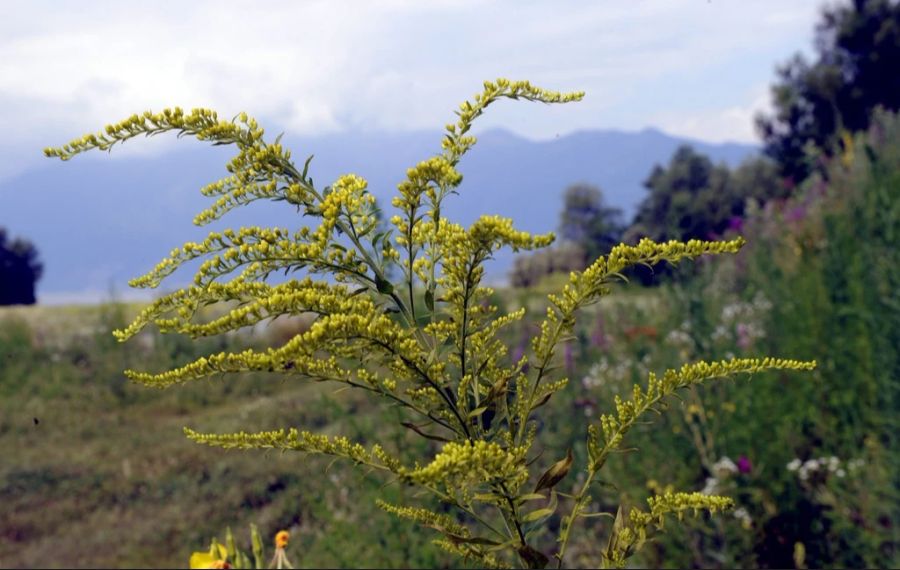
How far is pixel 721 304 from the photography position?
30.5 ft

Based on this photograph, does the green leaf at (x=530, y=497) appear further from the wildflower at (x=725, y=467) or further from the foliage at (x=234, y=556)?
the wildflower at (x=725, y=467)

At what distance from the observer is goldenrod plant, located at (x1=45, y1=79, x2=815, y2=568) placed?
61.5 inches

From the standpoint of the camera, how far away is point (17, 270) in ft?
72.0

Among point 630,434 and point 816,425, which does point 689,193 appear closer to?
point 816,425

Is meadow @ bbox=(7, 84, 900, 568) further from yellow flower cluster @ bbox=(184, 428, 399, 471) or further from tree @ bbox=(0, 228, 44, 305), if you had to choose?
tree @ bbox=(0, 228, 44, 305)

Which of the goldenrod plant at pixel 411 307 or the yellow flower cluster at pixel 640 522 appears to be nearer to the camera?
the goldenrod plant at pixel 411 307

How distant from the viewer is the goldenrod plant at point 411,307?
156cm

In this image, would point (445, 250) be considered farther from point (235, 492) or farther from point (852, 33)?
point (852, 33)

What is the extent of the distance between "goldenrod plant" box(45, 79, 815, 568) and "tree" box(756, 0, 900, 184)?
23.1 meters

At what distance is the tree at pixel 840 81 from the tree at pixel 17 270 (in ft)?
62.3

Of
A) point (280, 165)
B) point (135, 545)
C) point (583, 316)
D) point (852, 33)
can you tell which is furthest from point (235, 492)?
point (852, 33)

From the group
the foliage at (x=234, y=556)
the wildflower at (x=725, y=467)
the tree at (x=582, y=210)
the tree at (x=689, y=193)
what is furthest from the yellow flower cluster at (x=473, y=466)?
the tree at (x=582, y=210)

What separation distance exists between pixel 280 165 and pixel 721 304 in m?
8.23

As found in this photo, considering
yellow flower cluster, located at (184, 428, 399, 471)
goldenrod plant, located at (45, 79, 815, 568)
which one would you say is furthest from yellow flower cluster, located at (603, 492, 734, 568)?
yellow flower cluster, located at (184, 428, 399, 471)
